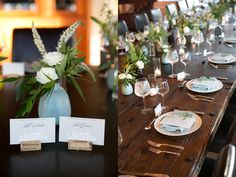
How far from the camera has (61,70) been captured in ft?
3.27

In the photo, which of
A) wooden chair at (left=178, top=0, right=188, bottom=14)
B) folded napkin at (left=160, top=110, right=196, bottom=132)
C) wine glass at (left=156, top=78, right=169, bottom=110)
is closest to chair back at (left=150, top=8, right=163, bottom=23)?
wooden chair at (left=178, top=0, right=188, bottom=14)

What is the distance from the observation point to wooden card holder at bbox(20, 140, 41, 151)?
0.91 m

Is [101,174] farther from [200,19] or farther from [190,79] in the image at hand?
[200,19]

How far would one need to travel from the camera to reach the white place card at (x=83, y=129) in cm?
91

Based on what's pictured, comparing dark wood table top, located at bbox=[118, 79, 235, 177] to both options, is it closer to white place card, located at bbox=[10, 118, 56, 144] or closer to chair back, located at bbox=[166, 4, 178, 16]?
white place card, located at bbox=[10, 118, 56, 144]

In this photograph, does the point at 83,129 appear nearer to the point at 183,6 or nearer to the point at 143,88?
the point at 143,88

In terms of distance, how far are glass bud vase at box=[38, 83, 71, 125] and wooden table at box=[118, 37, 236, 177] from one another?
227 millimetres

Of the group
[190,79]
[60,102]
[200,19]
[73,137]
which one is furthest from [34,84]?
[200,19]

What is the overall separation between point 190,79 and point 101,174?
1047 mm

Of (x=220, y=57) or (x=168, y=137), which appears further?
(x=220, y=57)

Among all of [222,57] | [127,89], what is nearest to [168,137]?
[127,89]

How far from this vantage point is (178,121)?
1170 mm

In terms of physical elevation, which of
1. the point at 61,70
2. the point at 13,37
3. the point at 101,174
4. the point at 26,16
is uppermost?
the point at 26,16

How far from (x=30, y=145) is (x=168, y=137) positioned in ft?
1.51
